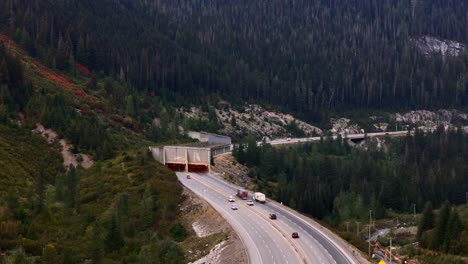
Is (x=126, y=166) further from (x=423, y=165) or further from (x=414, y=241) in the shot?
(x=423, y=165)

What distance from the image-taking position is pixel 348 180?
125 m

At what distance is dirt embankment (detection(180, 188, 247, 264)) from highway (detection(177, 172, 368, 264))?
0.85 metres

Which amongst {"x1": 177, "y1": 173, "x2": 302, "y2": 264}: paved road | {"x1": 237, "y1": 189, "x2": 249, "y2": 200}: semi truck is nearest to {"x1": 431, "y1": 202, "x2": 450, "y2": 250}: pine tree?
{"x1": 177, "y1": 173, "x2": 302, "y2": 264}: paved road

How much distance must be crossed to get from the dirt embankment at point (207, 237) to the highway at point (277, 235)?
85 cm

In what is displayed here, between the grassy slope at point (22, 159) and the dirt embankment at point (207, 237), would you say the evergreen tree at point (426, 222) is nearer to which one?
the dirt embankment at point (207, 237)

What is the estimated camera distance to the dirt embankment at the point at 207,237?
61.4 metres

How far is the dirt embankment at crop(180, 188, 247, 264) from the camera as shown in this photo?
61.4 m

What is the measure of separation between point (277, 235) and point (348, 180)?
204 feet

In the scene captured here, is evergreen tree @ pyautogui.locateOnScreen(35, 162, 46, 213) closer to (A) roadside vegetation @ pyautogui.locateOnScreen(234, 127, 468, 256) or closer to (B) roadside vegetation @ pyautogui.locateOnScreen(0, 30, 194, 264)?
(B) roadside vegetation @ pyautogui.locateOnScreen(0, 30, 194, 264)

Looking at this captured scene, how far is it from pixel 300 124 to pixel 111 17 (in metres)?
63.6

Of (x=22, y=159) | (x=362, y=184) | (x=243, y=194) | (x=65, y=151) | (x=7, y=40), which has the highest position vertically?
(x=7, y=40)

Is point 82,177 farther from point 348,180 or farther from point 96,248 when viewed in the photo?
point 348,180

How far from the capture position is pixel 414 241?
90.9m

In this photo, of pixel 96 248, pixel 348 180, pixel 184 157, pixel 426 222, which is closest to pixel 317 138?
pixel 348 180
